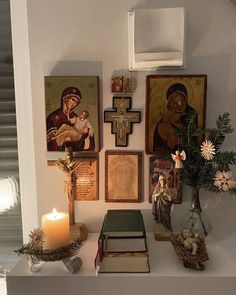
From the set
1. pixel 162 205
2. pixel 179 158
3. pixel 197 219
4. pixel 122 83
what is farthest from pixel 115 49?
pixel 197 219

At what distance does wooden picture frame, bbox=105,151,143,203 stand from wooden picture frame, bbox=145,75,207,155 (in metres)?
0.11

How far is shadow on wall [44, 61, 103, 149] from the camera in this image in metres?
1.09

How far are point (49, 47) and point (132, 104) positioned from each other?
1.16 ft

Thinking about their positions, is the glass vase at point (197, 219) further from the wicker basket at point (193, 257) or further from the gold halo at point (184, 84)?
the gold halo at point (184, 84)

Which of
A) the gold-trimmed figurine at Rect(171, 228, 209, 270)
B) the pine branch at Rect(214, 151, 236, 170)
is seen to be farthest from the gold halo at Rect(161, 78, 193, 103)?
the gold-trimmed figurine at Rect(171, 228, 209, 270)

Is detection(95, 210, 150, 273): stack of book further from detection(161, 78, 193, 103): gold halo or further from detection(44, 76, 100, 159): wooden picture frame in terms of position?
detection(161, 78, 193, 103): gold halo

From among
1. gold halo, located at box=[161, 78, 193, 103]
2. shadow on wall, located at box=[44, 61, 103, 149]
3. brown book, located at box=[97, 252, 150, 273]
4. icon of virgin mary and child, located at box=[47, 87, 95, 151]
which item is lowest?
brown book, located at box=[97, 252, 150, 273]

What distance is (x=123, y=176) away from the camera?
44.2 inches

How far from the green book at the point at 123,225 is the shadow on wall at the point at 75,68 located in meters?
0.40

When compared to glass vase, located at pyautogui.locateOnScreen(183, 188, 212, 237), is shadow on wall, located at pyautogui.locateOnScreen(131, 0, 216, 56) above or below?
above

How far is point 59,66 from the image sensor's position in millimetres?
1099

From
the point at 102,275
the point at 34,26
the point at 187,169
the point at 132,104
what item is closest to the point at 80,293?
the point at 102,275

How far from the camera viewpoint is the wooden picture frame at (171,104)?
1.06 metres

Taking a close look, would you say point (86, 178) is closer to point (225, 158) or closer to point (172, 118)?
point (172, 118)
